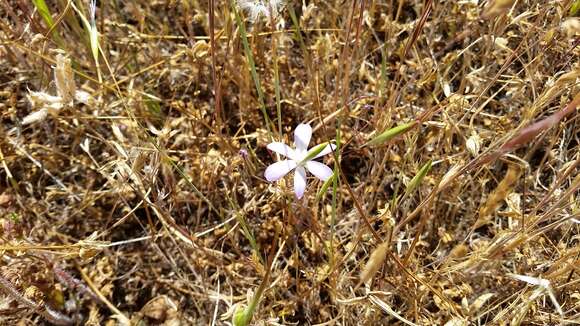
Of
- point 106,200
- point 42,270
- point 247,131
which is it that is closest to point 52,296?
point 42,270

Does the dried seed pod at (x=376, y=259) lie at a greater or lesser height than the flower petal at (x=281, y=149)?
lesser

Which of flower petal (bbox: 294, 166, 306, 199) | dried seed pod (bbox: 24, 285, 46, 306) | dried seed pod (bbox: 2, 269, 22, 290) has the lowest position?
dried seed pod (bbox: 24, 285, 46, 306)

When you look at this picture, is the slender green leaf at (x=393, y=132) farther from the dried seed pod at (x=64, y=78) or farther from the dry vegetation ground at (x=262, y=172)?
the dried seed pod at (x=64, y=78)

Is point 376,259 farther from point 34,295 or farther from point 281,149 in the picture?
point 34,295

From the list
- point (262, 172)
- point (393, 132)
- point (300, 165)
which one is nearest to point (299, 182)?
point (300, 165)

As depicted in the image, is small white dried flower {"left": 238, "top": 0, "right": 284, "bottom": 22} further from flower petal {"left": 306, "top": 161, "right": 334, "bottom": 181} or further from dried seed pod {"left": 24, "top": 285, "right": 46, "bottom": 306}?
dried seed pod {"left": 24, "top": 285, "right": 46, "bottom": 306}

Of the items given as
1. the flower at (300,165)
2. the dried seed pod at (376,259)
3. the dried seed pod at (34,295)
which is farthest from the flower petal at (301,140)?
the dried seed pod at (34,295)

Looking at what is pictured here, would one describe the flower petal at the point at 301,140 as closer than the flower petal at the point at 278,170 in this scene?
No

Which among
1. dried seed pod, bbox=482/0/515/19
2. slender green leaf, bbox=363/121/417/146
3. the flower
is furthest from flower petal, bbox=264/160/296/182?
dried seed pod, bbox=482/0/515/19
